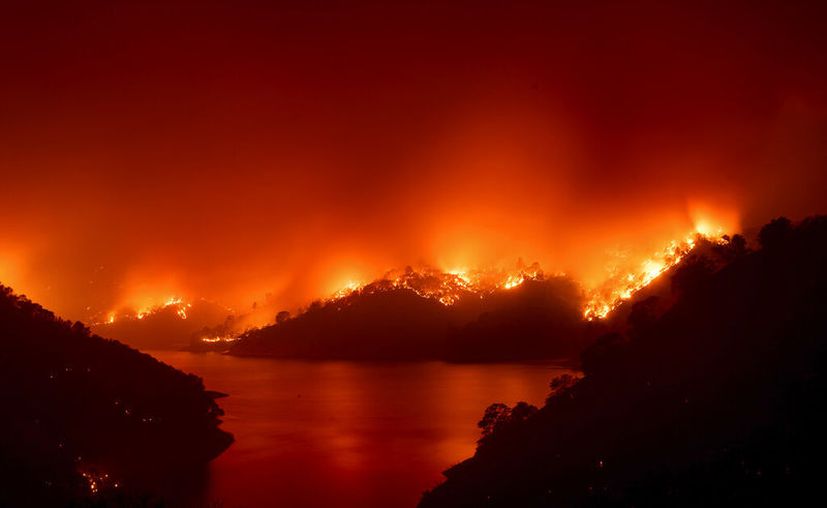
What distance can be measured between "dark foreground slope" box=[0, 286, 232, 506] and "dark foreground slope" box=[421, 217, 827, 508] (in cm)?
1178

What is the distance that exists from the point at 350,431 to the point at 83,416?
18483 mm

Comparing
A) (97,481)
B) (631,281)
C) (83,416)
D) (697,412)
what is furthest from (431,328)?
(697,412)

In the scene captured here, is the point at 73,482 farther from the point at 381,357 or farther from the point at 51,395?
the point at 381,357

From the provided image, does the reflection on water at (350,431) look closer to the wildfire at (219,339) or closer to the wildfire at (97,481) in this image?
the wildfire at (97,481)

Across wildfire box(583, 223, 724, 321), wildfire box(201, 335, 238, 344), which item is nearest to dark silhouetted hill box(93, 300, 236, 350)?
wildfire box(201, 335, 238, 344)

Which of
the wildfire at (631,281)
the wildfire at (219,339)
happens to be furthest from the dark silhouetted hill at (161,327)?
the wildfire at (631,281)

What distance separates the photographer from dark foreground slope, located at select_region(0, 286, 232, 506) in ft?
76.2

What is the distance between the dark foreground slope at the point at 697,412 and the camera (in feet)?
38.3

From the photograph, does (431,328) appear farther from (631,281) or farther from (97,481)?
(97,481)

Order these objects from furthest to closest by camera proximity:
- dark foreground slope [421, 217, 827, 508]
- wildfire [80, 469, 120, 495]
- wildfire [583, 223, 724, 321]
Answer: wildfire [583, 223, 724, 321] → wildfire [80, 469, 120, 495] → dark foreground slope [421, 217, 827, 508]

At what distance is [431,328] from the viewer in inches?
4872

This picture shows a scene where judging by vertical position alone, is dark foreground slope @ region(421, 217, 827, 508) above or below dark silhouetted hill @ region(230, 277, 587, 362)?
below

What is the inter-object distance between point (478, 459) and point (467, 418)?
20.6 meters

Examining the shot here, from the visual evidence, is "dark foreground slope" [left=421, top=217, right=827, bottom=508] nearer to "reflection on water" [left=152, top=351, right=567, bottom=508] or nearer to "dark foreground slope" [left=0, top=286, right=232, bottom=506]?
"reflection on water" [left=152, top=351, right=567, bottom=508]
